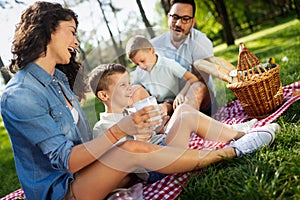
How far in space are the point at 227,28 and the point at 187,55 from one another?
9201 millimetres

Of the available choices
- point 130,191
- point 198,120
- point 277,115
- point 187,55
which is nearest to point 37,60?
point 130,191

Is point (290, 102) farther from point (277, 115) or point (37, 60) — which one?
point (37, 60)

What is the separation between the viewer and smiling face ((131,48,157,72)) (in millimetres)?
1905

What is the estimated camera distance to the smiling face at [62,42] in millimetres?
1757

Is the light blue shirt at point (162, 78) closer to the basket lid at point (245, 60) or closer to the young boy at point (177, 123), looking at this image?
the young boy at point (177, 123)

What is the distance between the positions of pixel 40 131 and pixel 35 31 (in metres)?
0.45

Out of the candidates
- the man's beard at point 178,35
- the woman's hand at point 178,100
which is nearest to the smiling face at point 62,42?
the woman's hand at point 178,100

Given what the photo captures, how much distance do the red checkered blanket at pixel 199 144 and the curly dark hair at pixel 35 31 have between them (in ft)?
2.73

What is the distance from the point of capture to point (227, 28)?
11.4 metres

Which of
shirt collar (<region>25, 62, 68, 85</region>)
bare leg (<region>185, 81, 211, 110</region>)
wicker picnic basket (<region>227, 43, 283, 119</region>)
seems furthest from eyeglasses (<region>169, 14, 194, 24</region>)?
shirt collar (<region>25, 62, 68, 85</region>)

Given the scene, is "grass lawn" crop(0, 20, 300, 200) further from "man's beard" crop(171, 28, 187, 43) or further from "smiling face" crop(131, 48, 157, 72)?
"man's beard" crop(171, 28, 187, 43)

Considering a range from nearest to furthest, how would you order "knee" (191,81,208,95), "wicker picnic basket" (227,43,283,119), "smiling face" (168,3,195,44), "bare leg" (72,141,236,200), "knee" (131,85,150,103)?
"bare leg" (72,141,236,200), "knee" (131,85,150,103), "knee" (191,81,208,95), "wicker picnic basket" (227,43,283,119), "smiling face" (168,3,195,44)

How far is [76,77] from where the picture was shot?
199cm

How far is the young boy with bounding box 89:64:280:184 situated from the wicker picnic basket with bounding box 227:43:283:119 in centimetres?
17
